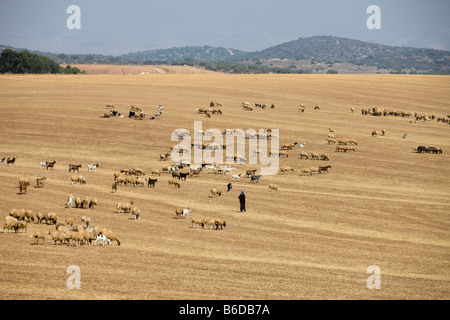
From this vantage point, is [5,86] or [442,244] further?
[5,86]

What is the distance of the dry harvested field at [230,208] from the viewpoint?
2347 centimetres

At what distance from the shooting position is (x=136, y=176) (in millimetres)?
46219

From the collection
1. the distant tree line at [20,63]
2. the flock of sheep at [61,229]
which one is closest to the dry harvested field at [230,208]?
the flock of sheep at [61,229]

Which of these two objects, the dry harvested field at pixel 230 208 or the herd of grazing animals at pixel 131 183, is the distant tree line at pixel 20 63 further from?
the herd of grazing animals at pixel 131 183

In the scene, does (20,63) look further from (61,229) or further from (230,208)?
(61,229)

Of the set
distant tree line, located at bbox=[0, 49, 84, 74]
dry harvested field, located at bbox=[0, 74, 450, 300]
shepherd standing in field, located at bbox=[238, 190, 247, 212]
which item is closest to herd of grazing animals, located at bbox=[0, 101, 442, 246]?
dry harvested field, located at bbox=[0, 74, 450, 300]

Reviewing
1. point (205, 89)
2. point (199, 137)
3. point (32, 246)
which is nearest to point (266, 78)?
point (205, 89)

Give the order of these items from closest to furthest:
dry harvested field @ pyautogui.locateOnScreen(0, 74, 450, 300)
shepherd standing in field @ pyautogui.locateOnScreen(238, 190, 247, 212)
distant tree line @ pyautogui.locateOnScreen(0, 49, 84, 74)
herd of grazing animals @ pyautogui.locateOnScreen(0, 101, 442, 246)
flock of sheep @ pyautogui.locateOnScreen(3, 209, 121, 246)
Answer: dry harvested field @ pyautogui.locateOnScreen(0, 74, 450, 300)
flock of sheep @ pyautogui.locateOnScreen(3, 209, 121, 246)
herd of grazing animals @ pyautogui.locateOnScreen(0, 101, 442, 246)
shepherd standing in field @ pyautogui.locateOnScreen(238, 190, 247, 212)
distant tree line @ pyautogui.locateOnScreen(0, 49, 84, 74)

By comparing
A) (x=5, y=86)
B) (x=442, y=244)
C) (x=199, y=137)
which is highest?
(x=5, y=86)

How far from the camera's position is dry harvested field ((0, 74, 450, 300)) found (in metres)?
23.5

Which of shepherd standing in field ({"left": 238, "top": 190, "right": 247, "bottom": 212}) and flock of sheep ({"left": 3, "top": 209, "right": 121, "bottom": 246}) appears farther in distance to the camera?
shepherd standing in field ({"left": 238, "top": 190, "right": 247, "bottom": 212})

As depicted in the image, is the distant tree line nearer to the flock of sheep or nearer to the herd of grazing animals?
the herd of grazing animals
